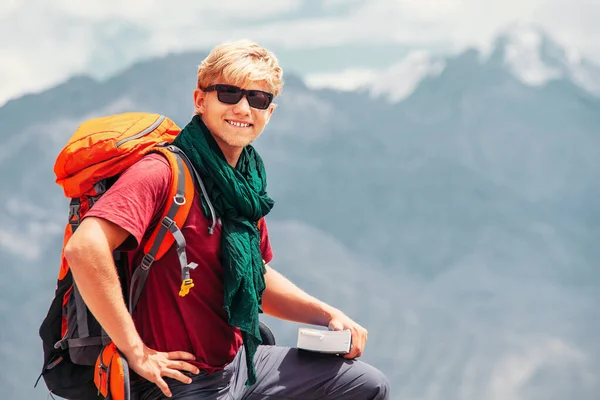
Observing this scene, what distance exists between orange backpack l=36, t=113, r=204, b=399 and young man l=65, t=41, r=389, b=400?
0.03m

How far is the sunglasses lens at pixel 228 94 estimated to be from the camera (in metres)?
1.97

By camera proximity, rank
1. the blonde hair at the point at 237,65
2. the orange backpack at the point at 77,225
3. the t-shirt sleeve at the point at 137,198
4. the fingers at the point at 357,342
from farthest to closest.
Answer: the fingers at the point at 357,342 < the blonde hair at the point at 237,65 < the orange backpack at the point at 77,225 < the t-shirt sleeve at the point at 137,198

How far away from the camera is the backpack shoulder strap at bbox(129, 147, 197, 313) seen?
1812 mm

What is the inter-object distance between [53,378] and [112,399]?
0.18 metres

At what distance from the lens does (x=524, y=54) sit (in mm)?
19438

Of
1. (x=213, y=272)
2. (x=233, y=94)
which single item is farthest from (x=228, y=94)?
(x=213, y=272)

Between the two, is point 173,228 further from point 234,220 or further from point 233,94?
point 233,94

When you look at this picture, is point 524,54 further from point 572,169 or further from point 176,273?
point 176,273

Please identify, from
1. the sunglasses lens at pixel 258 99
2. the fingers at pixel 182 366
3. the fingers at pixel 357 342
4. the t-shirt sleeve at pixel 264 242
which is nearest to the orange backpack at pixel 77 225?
the fingers at pixel 182 366

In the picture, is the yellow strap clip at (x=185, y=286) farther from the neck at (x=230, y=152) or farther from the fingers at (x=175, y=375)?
the neck at (x=230, y=152)

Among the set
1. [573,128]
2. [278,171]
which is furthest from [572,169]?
[278,171]

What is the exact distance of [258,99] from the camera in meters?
2.00

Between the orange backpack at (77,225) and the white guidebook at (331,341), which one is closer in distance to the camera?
the orange backpack at (77,225)

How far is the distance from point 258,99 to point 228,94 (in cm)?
7
